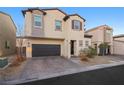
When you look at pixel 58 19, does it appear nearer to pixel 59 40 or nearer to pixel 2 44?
pixel 59 40

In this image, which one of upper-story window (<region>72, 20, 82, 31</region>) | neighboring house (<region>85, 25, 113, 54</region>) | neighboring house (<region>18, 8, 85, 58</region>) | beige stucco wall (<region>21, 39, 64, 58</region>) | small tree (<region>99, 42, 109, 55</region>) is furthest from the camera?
neighboring house (<region>85, 25, 113, 54</region>)

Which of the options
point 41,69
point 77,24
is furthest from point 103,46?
point 41,69

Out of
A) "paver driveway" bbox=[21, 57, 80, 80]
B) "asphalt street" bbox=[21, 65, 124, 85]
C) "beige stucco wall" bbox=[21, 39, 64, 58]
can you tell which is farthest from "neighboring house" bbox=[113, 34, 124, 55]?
"asphalt street" bbox=[21, 65, 124, 85]

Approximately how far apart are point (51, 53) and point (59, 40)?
2.21m

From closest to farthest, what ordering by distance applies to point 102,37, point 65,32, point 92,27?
point 65,32 → point 102,37 → point 92,27

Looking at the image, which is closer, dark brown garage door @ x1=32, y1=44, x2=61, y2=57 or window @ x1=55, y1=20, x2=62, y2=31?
dark brown garage door @ x1=32, y1=44, x2=61, y2=57

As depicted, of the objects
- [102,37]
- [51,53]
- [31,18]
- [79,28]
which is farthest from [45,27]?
[102,37]

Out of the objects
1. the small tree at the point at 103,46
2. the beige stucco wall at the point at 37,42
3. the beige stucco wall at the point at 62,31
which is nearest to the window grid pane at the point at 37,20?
the beige stucco wall at the point at 62,31

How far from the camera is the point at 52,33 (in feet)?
62.8

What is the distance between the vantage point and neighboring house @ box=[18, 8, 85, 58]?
1775 centimetres

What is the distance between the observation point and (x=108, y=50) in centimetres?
2598

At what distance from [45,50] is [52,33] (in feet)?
8.29

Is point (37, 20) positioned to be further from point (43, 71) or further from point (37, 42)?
point (43, 71)

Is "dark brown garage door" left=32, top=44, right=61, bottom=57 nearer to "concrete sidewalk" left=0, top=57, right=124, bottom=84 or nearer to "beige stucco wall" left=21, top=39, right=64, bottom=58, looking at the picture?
"beige stucco wall" left=21, top=39, right=64, bottom=58
